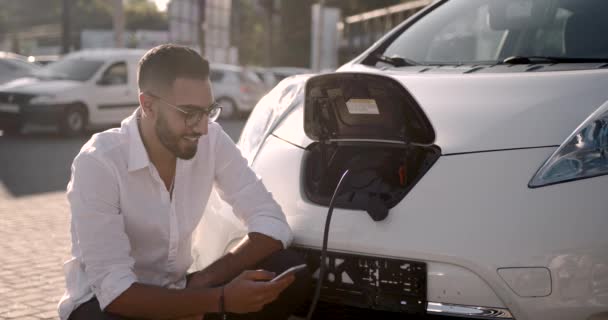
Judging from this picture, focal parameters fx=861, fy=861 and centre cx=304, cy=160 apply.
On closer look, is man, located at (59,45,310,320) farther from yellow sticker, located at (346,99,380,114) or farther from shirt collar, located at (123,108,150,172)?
yellow sticker, located at (346,99,380,114)

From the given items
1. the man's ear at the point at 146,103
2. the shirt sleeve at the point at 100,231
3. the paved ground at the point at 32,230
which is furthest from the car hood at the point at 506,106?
the paved ground at the point at 32,230

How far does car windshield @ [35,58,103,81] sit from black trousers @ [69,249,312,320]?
12.8 m

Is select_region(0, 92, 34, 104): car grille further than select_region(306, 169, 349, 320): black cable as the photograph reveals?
Yes

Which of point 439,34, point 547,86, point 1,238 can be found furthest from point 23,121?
point 547,86

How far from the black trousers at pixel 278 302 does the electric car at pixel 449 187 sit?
5cm

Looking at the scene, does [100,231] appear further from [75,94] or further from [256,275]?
[75,94]

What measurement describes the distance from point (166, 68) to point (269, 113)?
0.89 metres

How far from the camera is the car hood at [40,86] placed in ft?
47.5

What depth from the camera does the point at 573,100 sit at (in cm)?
281

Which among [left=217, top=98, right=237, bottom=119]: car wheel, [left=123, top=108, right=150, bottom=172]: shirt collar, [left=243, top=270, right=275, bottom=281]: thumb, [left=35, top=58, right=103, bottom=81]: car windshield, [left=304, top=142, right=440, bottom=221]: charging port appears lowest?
[left=217, top=98, right=237, bottom=119]: car wheel

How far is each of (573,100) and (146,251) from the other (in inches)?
59.5

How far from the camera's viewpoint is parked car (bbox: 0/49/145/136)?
1436cm

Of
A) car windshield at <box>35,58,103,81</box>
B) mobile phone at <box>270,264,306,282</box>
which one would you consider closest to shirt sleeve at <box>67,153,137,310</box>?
mobile phone at <box>270,264,306,282</box>

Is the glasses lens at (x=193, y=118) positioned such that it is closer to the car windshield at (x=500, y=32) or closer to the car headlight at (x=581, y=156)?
the car headlight at (x=581, y=156)
